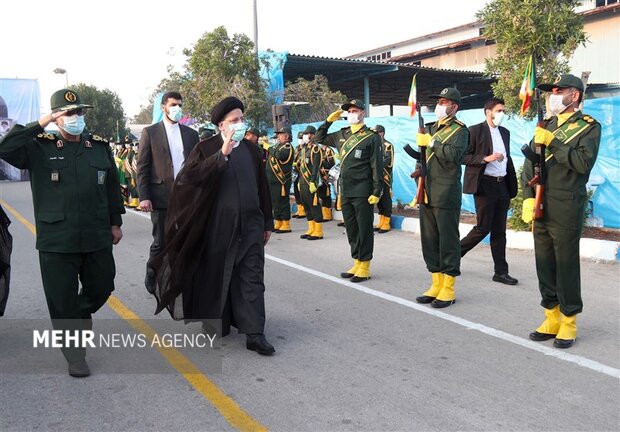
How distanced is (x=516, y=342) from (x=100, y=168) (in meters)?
3.46

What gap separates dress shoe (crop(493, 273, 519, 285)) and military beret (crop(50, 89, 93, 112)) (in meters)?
4.83

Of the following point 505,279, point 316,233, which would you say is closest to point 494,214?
point 505,279

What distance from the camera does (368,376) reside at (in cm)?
410

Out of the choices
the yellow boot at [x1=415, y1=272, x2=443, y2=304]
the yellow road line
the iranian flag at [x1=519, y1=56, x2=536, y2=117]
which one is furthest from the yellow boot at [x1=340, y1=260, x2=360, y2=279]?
the iranian flag at [x1=519, y1=56, x2=536, y2=117]

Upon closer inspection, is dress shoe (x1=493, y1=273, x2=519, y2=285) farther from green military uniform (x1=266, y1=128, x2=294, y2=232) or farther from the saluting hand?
green military uniform (x1=266, y1=128, x2=294, y2=232)

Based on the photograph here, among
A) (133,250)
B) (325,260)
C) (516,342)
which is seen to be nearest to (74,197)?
(516,342)

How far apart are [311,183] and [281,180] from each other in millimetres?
1021

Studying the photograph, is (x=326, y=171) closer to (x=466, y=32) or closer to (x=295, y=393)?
(x=295, y=393)

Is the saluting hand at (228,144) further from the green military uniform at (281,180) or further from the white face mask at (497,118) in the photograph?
the green military uniform at (281,180)

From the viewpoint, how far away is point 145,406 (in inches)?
144

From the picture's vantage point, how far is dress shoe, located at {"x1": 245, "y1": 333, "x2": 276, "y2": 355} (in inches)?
179

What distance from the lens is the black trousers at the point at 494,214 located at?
271 inches

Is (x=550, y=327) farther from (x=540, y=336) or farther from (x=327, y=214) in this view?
(x=327, y=214)

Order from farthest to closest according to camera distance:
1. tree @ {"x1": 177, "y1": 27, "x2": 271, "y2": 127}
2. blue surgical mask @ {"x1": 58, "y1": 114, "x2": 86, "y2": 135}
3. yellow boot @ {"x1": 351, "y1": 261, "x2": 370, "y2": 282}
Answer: tree @ {"x1": 177, "y1": 27, "x2": 271, "y2": 127} < yellow boot @ {"x1": 351, "y1": 261, "x2": 370, "y2": 282} < blue surgical mask @ {"x1": 58, "y1": 114, "x2": 86, "y2": 135}
